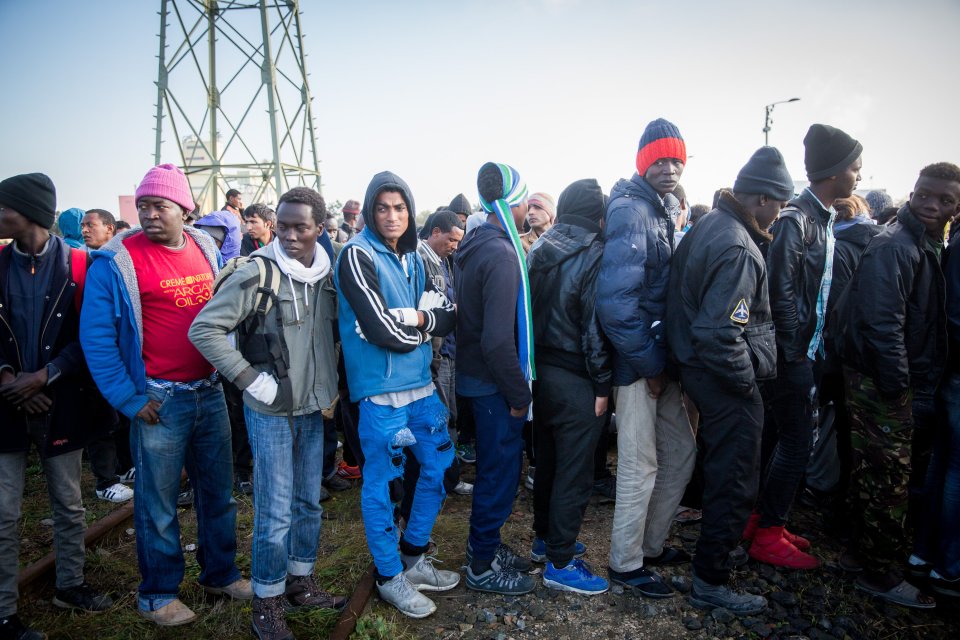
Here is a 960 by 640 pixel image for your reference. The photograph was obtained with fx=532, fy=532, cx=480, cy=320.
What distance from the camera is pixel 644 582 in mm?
3303

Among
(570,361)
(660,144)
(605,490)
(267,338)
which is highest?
(660,144)

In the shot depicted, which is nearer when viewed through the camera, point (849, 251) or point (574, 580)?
point (574, 580)

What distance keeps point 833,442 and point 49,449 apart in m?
5.45

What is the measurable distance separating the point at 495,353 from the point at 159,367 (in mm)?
1851

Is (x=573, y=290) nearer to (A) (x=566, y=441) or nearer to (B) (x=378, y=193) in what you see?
(A) (x=566, y=441)

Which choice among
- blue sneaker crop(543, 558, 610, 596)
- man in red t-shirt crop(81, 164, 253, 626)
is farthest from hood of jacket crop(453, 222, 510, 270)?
blue sneaker crop(543, 558, 610, 596)

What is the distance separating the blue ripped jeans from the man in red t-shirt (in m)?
0.94

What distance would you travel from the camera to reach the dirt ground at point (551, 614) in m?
2.98

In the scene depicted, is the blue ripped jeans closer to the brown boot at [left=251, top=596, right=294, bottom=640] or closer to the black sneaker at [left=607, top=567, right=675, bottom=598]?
the brown boot at [left=251, top=596, right=294, bottom=640]

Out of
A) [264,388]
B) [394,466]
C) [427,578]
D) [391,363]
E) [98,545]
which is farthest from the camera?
[98,545]

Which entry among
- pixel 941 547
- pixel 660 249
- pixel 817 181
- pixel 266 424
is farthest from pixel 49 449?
pixel 941 547

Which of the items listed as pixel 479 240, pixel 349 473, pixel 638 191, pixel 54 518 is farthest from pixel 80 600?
pixel 638 191

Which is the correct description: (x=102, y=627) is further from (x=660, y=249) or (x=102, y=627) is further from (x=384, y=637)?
(x=660, y=249)

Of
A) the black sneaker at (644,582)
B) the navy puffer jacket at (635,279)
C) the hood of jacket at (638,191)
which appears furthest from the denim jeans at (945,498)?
the hood of jacket at (638,191)
